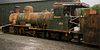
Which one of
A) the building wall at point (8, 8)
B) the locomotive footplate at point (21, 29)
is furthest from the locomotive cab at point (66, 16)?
the building wall at point (8, 8)

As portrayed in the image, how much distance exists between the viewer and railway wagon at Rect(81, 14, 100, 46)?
12727 millimetres

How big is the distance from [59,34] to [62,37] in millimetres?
303

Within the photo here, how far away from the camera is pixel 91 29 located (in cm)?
1309

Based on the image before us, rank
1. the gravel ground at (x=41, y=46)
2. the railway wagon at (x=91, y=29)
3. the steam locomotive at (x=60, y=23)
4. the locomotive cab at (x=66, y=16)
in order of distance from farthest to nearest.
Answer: the locomotive cab at (x=66, y=16) → the steam locomotive at (x=60, y=23) → the railway wagon at (x=91, y=29) → the gravel ground at (x=41, y=46)

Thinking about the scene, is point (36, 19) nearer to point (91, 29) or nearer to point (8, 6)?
point (91, 29)

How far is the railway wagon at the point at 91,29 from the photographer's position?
12.7 m

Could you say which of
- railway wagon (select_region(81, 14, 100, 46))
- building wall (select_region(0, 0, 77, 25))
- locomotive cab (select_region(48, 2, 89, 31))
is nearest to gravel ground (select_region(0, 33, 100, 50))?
railway wagon (select_region(81, 14, 100, 46))

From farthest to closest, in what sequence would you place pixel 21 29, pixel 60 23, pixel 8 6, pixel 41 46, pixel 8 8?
1. pixel 8 6
2. pixel 8 8
3. pixel 21 29
4. pixel 60 23
5. pixel 41 46

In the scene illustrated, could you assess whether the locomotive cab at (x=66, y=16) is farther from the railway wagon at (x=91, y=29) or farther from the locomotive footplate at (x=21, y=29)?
the locomotive footplate at (x=21, y=29)

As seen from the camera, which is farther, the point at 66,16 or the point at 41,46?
the point at 66,16

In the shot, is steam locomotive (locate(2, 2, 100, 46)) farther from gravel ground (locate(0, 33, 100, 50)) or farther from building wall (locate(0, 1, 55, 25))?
building wall (locate(0, 1, 55, 25))

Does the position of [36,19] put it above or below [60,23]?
above

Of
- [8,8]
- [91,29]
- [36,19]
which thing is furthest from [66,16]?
[8,8]

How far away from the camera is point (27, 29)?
20078mm
